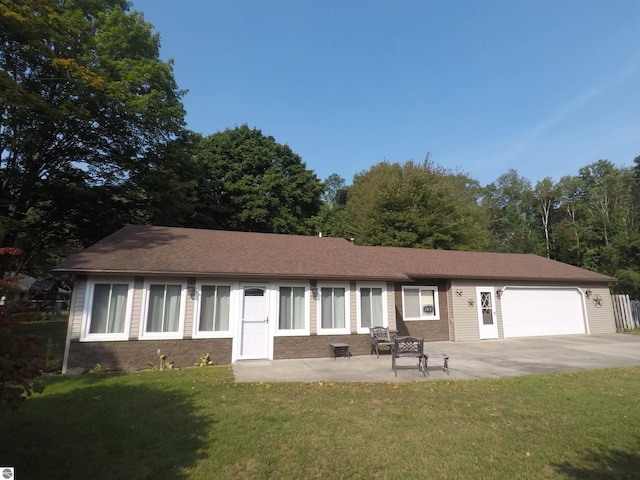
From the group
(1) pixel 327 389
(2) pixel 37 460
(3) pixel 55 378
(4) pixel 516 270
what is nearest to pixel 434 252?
(4) pixel 516 270

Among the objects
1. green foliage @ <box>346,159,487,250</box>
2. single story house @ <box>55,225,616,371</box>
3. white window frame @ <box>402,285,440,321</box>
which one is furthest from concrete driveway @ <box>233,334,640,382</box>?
green foliage @ <box>346,159,487,250</box>

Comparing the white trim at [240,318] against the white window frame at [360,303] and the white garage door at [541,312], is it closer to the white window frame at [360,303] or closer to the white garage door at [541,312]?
the white window frame at [360,303]

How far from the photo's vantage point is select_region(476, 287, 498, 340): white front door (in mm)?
15750

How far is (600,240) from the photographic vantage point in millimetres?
33594

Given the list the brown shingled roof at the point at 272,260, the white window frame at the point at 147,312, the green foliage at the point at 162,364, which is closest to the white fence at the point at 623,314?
the brown shingled roof at the point at 272,260

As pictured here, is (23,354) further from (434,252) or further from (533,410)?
(434,252)

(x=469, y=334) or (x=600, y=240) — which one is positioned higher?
(x=600, y=240)

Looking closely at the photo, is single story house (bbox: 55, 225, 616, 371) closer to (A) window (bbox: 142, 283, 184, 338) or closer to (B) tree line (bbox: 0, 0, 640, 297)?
(A) window (bbox: 142, 283, 184, 338)

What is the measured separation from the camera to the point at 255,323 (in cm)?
1147

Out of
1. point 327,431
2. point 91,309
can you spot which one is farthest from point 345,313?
point 91,309

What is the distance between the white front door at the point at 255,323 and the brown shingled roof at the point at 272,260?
30.9 inches

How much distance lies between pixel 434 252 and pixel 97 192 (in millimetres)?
18020

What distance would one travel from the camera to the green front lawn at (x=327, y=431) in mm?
4195

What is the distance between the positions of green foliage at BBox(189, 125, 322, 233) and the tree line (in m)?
0.10
